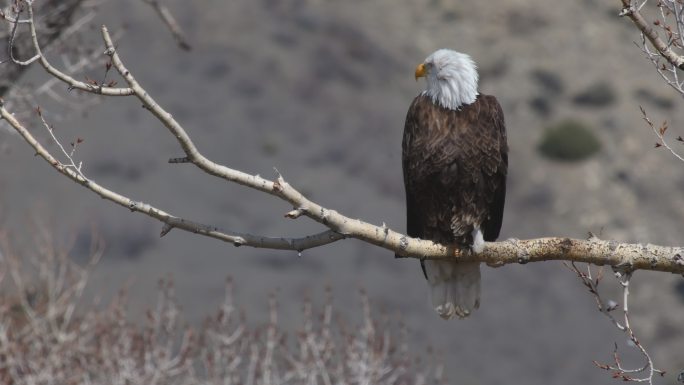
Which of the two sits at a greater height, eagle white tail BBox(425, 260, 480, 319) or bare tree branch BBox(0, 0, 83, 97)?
bare tree branch BBox(0, 0, 83, 97)

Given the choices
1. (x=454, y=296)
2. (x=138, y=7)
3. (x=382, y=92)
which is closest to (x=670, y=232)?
(x=382, y=92)

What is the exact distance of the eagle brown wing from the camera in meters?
5.66

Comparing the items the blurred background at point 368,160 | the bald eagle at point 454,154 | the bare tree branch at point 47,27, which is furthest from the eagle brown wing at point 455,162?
the blurred background at point 368,160

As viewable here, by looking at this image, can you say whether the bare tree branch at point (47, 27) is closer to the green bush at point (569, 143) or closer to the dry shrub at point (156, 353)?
the dry shrub at point (156, 353)

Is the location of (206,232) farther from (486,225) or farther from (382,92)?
(382,92)

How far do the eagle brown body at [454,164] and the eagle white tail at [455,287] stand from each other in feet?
1.22

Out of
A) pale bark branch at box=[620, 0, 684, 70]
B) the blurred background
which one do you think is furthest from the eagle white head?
the blurred background

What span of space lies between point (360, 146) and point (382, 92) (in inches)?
148

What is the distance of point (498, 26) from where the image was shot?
47.1m

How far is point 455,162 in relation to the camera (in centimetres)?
568

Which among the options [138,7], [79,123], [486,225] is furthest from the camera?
[138,7]

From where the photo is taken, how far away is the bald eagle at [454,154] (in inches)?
223

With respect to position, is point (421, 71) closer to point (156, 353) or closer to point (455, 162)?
point (455, 162)

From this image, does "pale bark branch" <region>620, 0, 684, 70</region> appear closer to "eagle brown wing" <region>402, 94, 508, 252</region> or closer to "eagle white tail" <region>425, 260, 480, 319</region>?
"eagle brown wing" <region>402, 94, 508, 252</region>
